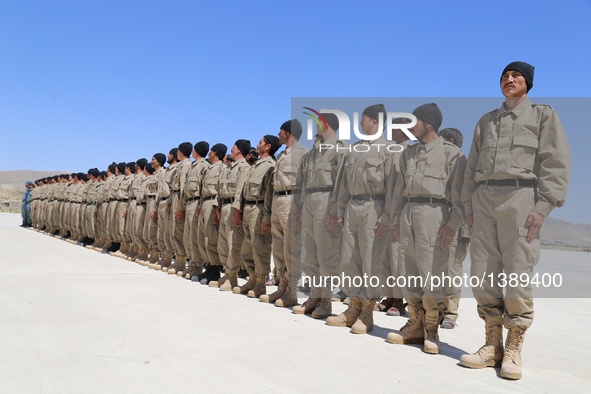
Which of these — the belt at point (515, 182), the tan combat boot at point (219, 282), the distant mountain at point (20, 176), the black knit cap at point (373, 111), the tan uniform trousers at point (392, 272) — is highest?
the distant mountain at point (20, 176)

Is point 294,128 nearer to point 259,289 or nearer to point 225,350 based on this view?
point 259,289

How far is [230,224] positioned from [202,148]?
2.40 metres

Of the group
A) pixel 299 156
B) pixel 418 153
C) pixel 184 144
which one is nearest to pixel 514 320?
pixel 418 153

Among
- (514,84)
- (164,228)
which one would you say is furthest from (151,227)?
(514,84)

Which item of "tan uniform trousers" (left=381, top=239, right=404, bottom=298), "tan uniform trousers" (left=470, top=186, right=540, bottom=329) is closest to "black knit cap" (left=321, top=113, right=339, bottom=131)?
"tan uniform trousers" (left=381, top=239, right=404, bottom=298)

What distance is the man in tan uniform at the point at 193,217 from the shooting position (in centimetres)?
919

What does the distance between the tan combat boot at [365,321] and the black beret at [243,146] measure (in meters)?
3.98

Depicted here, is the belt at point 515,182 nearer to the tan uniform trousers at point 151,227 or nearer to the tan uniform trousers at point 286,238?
the tan uniform trousers at point 286,238

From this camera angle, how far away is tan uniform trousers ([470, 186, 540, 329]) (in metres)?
3.85

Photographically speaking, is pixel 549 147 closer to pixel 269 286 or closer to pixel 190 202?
pixel 269 286

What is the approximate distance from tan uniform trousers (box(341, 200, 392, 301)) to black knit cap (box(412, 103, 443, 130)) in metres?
0.95

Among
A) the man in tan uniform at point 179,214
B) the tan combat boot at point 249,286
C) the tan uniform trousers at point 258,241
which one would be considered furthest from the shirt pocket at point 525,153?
the man in tan uniform at point 179,214

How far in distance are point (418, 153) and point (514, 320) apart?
1.73 metres

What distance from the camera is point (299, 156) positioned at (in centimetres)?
683
